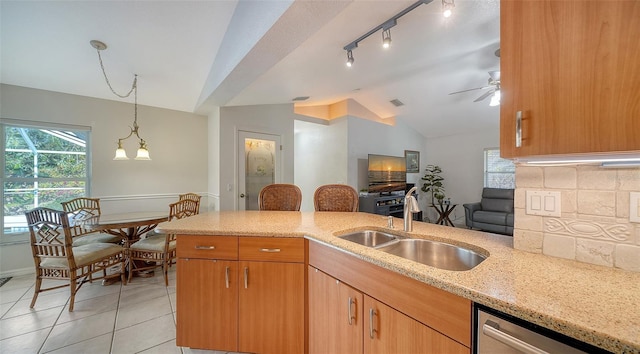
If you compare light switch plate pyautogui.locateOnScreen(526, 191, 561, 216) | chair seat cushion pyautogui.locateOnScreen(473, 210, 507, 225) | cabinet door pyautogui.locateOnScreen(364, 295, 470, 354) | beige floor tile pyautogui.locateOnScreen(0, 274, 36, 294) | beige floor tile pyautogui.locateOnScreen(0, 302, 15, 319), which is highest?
light switch plate pyautogui.locateOnScreen(526, 191, 561, 216)

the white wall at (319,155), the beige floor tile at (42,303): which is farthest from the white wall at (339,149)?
the beige floor tile at (42,303)

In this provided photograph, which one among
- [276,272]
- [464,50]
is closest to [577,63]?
[276,272]

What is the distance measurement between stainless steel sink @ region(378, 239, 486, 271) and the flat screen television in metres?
3.54

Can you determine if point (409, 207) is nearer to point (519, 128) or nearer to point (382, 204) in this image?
point (519, 128)

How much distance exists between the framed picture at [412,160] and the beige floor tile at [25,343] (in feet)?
21.9

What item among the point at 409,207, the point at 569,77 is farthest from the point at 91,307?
the point at 569,77

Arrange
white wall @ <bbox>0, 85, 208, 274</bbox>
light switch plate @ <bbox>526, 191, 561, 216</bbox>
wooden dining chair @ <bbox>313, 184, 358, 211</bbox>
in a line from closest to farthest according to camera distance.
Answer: light switch plate @ <bbox>526, 191, 561, 216</bbox> < wooden dining chair @ <bbox>313, 184, 358, 211</bbox> < white wall @ <bbox>0, 85, 208, 274</bbox>

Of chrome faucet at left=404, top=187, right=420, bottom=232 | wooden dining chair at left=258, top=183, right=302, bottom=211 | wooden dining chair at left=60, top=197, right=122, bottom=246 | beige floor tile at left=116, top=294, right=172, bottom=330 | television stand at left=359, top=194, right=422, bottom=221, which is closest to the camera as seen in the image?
chrome faucet at left=404, top=187, right=420, bottom=232

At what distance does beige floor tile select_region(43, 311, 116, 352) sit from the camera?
1.75 m

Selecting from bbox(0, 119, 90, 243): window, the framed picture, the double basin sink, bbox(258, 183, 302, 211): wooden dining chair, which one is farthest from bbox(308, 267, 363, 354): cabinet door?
the framed picture

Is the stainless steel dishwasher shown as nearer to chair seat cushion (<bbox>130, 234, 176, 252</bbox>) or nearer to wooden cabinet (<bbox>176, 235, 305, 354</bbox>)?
wooden cabinet (<bbox>176, 235, 305, 354</bbox>)

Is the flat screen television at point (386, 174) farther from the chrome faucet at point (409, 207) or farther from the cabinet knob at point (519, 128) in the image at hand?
the cabinet knob at point (519, 128)

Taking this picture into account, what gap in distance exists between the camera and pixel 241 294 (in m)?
1.54

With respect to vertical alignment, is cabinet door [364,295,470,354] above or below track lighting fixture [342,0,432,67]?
below
